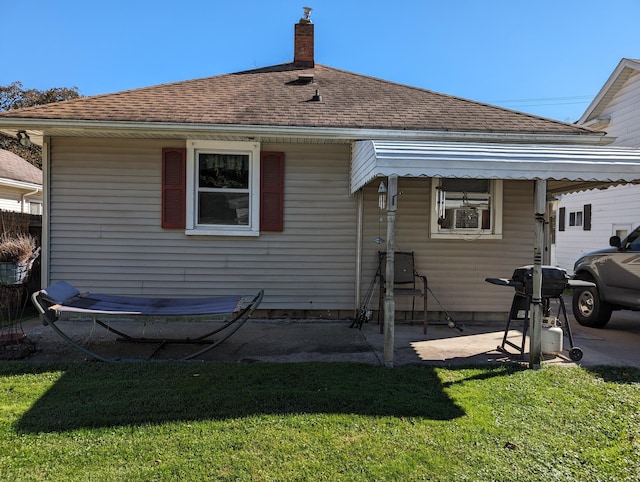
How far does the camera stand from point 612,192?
11.7 m

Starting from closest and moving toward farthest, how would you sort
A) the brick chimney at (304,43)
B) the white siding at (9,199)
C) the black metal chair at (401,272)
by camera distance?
the black metal chair at (401,272) → the brick chimney at (304,43) → the white siding at (9,199)

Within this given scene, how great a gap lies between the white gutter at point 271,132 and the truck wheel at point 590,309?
246 cm

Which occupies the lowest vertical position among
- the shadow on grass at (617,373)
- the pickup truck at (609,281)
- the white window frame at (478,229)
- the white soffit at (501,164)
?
the shadow on grass at (617,373)

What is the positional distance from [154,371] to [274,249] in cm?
286

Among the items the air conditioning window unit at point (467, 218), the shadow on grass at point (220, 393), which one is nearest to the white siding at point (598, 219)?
the air conditioning window unit at point (467, 218)

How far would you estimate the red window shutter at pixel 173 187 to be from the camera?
6520 mm

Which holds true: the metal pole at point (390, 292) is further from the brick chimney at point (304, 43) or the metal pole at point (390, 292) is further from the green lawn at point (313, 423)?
the brick chimney at point (304, 43)

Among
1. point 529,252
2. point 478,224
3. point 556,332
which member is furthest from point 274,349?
point 529,252

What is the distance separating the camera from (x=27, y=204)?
16.0 meters

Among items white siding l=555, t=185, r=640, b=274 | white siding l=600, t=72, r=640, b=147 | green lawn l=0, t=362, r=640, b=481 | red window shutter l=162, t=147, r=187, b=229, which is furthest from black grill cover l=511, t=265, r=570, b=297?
white siding l=600, t=72, r=640, b=147

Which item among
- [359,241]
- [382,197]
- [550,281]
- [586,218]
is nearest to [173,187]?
[359,241]

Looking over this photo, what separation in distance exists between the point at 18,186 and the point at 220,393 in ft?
47.9

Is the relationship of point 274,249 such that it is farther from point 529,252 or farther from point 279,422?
point 529,252

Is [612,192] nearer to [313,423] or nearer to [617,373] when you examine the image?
[617,373]
